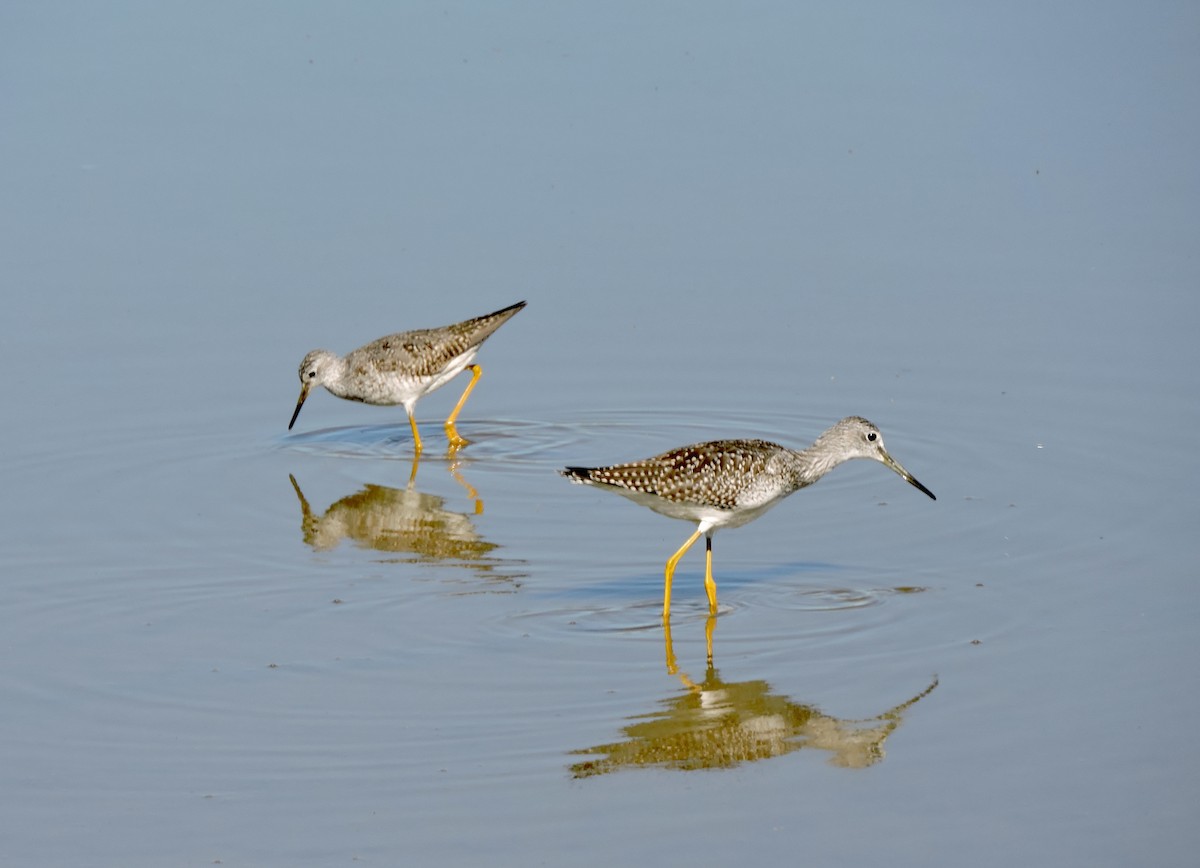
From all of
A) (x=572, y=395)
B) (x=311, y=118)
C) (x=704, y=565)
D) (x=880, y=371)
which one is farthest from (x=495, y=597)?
(x=311, y=118)

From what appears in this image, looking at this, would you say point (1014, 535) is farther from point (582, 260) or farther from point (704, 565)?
point (582, 260)

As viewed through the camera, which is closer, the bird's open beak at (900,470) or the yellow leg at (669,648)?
the yellow leg at (669,648)

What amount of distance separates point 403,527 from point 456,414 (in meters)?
2.67

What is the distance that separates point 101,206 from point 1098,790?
46.3 feet

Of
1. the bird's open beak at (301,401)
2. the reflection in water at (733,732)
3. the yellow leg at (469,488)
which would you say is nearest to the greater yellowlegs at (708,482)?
the reflection in water at (733,732)

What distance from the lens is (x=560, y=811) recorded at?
8.70 m

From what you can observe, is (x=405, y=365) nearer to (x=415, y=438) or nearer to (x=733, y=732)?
(x=415, y=438)

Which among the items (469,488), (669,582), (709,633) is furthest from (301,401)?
(709,633)

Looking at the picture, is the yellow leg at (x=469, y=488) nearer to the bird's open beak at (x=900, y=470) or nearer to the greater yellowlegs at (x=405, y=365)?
the greater yellowlegs at (x=405, y=365)

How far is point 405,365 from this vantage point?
16219mm

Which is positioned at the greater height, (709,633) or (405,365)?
(405,365)

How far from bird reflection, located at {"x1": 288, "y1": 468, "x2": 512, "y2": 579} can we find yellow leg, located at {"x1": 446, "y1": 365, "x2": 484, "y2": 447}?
3.10ft

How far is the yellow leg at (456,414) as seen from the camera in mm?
15618

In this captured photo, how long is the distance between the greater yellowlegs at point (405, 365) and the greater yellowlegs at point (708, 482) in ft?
13.2
